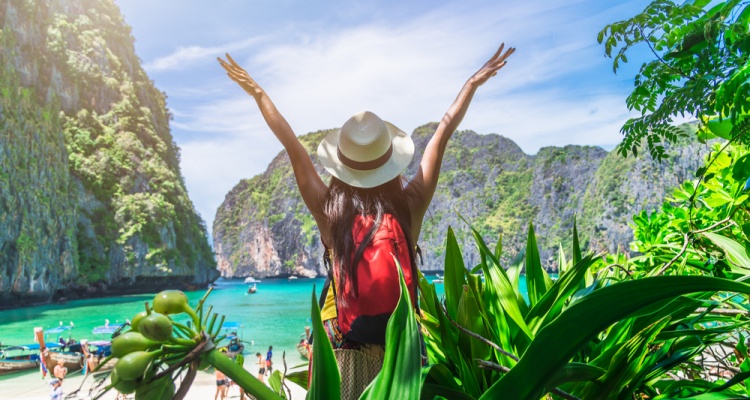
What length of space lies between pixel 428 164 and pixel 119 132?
196 feet

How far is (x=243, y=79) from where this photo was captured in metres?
1.35

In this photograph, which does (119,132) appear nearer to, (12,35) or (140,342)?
(12,35)

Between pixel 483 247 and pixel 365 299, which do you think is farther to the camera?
pixel 483 247

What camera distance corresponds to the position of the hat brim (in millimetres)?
1342

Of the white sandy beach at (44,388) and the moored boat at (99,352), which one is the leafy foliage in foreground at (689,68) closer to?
the moored boat at (99,352)

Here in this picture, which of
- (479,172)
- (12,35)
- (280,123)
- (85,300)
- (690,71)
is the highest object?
(12,35)

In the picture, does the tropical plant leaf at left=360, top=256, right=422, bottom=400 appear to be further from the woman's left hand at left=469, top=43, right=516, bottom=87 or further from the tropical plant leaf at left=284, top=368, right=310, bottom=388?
the woman's left hand at left=469, top=43, right=516, bottom=87

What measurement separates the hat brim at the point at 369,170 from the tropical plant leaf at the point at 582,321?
77cm

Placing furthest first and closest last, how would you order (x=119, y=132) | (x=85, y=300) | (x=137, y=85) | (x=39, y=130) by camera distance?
(x=137, y=85) → (x=119, y=132) → (x=85, y=300) → (x=39, y=130)

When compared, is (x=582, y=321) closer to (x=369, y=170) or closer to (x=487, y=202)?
(x=369, y=170)

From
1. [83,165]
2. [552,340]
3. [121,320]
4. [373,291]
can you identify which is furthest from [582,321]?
[83,165]

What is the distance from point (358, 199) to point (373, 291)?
0.84 ft

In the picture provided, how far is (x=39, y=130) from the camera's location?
3803 centimetres

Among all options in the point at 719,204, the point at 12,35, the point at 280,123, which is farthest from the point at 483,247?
the point at 12,35
